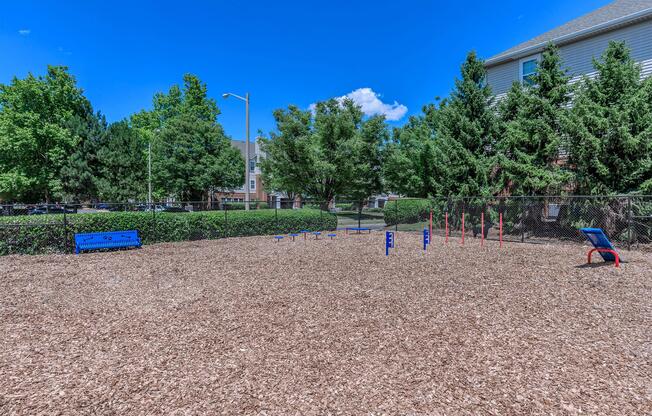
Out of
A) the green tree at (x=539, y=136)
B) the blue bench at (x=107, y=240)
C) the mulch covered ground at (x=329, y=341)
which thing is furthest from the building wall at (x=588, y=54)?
the blue bench at (x=107, y=240)

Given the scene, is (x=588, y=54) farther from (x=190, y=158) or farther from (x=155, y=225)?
(x=190, y=158)

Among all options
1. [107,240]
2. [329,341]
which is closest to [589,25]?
[329,341]

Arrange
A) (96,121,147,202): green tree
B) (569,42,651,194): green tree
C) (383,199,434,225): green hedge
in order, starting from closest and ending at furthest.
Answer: (569,42,651,194): green tree → (383,199,434,225): green hedge → (96,121,147,202): green tree

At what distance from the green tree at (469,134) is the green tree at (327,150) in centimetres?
880

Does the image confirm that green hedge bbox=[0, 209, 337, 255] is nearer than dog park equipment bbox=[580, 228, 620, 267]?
No

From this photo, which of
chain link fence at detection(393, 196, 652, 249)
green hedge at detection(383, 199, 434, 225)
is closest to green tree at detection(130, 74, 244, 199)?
green hedge at detection(383, 199, 434, 225)

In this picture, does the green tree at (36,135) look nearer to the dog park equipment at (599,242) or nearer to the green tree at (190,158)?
the green tree at (190,158)

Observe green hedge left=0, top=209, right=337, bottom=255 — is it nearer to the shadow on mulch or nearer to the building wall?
the shadow on mulch

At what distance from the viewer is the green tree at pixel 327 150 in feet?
79.5

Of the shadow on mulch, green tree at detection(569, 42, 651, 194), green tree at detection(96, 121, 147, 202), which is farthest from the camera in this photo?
green tree at detection(96, 121, 147, 202)

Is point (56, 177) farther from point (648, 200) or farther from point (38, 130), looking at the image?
point (648, 200)

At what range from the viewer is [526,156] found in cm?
1323

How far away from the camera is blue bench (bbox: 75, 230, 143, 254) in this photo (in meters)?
10.4

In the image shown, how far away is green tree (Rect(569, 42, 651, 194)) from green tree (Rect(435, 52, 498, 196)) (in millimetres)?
3759
